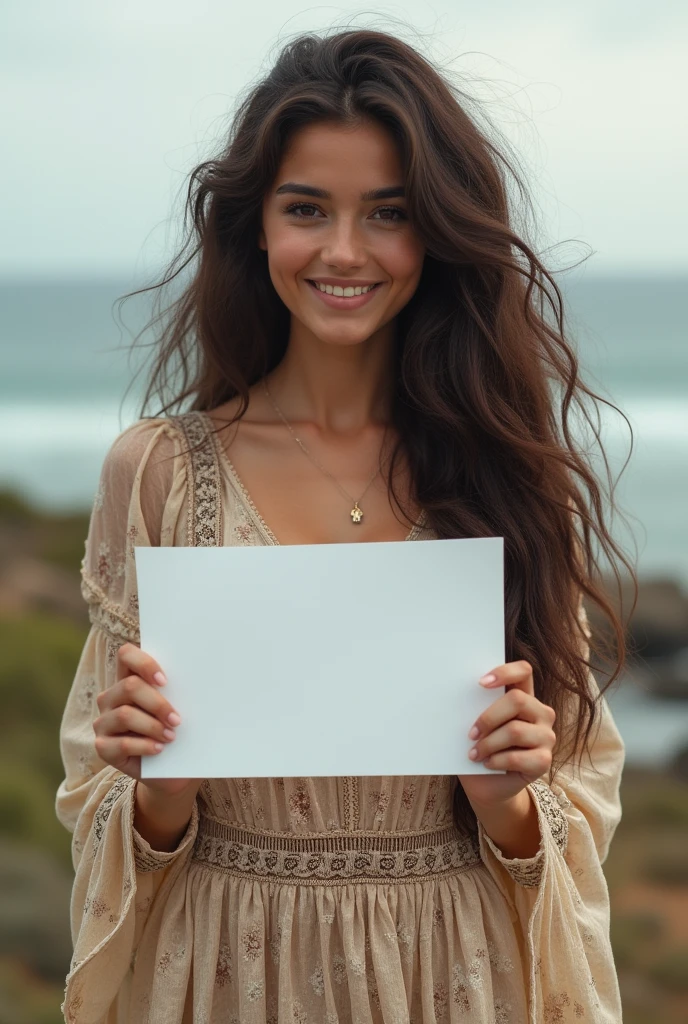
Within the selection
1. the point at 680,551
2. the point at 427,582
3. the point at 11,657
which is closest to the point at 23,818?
the point at 11,657

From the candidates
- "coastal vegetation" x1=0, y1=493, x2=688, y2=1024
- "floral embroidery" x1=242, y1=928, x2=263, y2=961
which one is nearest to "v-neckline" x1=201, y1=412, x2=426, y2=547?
"floral embroidery" x1=242, y1=928, x2=263, y2=961

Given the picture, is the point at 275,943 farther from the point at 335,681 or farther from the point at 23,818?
Result: the point at 23,818

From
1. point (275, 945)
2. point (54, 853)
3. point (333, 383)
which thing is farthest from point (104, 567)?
point (54, 853)

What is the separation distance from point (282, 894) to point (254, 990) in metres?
0.11

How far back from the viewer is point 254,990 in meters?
1.53

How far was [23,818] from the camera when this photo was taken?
174 inches

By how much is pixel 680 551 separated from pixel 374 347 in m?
8.90

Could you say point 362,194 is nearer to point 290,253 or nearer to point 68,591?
point 290,253

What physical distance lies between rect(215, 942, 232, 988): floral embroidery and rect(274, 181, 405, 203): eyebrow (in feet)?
3.01

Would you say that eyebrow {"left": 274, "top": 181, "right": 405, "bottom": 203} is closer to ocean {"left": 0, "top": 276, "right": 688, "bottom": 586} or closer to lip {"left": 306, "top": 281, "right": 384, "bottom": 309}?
lip {"left": 306, "top": 281, "right": 384, "bottom": 309}

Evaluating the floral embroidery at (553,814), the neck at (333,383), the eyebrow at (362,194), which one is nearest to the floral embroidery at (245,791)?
the floral embroidery at (553,814)

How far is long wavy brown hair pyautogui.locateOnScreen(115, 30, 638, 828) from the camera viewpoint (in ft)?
5.28

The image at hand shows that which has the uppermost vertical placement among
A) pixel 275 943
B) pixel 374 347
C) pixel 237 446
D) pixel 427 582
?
pixel 374 347

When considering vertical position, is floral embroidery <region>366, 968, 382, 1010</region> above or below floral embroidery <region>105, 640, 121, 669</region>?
below
